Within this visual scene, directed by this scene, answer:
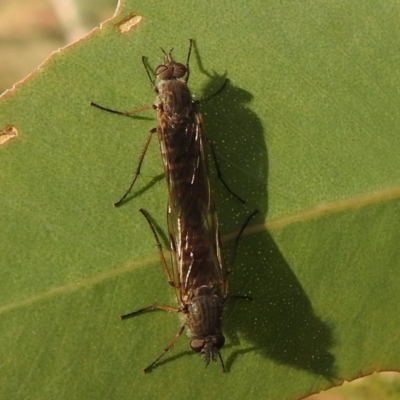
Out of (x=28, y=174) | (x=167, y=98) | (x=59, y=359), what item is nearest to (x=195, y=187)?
(x=167, y=98)

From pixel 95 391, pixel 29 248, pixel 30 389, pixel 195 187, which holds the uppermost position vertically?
pixel 29 248

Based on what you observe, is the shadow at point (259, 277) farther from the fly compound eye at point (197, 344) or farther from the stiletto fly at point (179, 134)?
the fly compound eye at point (197, 344)

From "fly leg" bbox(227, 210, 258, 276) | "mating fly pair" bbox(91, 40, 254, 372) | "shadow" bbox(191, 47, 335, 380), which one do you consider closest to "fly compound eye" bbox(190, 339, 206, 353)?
"mating fly pair" bbox(91, 40, 254, 372)

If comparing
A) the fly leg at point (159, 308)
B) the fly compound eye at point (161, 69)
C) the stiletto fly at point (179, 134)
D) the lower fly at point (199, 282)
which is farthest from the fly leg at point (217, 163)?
Answer: the fly leg at point (159, 308)

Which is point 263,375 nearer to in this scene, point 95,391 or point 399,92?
point 95,391

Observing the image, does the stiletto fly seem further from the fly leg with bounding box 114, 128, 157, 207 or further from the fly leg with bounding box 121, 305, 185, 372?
the fly leg with bounding box 121, 305, 185, 372

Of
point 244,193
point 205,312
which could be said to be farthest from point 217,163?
point 205,312

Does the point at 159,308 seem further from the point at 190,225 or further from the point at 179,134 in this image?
the point at 179,134
